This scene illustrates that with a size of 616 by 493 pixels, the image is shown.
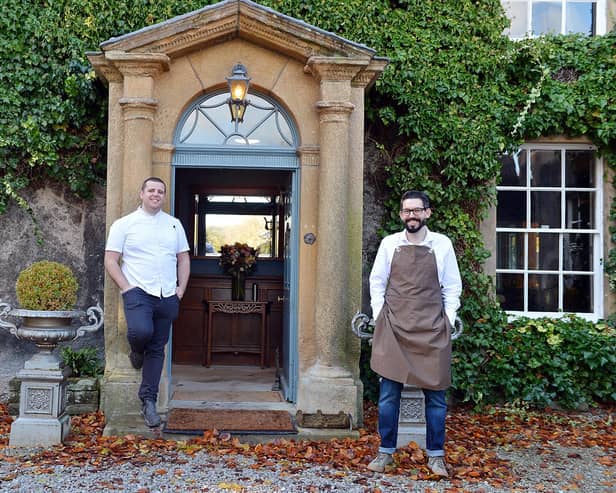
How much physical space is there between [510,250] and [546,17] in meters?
2.80

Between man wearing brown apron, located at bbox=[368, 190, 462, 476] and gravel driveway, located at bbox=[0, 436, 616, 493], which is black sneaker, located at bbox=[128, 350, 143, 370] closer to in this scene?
gravel driveway, located at bbox=[0, 436, 616, 493]

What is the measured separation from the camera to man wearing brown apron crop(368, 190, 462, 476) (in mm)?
4434

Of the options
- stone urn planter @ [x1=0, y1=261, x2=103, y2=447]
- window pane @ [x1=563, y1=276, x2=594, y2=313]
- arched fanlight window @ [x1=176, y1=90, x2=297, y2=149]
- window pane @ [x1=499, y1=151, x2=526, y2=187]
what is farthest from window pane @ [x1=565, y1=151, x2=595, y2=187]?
stone urn planter @ [x1=0, y1=261, x2=103, y2=447]

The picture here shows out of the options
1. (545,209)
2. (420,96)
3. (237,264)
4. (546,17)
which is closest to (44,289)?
(237,264)

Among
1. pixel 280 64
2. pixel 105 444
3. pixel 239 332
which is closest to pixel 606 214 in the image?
pixel 280 64

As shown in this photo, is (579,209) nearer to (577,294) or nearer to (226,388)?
(577,294)

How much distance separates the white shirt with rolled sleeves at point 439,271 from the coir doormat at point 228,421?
146 cm

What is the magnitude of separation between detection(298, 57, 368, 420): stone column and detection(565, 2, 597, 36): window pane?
3.39m

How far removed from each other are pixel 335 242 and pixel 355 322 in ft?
2.35

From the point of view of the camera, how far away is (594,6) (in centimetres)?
764

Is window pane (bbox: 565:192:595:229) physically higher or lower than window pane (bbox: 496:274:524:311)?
higher

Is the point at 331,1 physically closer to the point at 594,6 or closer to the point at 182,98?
the point at 182,98

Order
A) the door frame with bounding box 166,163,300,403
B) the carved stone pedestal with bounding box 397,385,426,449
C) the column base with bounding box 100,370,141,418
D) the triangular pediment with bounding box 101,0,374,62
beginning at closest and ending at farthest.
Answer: the carved stone pedestal with bounding box 397,385,426,449 → the column base with bounding box 100,370,141,418 → the triangular pediment with bounding box 101,0,374,62 → the door frame with bounding box 166,163,300,403

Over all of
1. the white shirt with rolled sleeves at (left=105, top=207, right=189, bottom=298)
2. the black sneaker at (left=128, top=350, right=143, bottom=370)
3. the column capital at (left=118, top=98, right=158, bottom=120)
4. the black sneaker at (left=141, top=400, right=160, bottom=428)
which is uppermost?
the column capital at (left=118, top=98, right=158, bottom=120)
